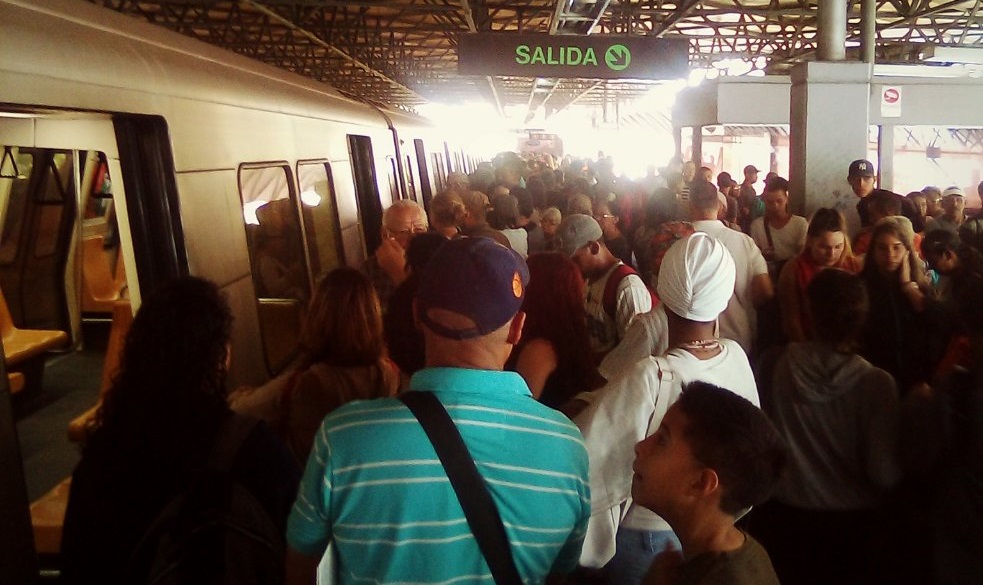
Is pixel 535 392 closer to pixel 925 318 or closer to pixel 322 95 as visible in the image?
pixel 925 318

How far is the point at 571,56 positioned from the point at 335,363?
281 inches

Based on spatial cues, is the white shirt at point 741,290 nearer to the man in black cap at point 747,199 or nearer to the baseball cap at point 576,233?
the baseball cap at point 576,233

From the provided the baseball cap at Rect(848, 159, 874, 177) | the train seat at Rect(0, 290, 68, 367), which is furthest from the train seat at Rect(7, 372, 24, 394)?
the baseball cap at Rect(848, 159, 874, 177)

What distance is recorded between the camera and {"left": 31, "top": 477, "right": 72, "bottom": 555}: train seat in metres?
Result: 2.96

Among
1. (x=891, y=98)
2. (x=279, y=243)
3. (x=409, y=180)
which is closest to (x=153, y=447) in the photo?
(x=279, y=243)

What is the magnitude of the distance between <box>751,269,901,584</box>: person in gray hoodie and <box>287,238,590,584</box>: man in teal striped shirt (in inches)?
50.0

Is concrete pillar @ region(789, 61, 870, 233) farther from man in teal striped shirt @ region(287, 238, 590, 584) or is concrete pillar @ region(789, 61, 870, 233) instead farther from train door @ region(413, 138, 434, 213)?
train door @ region(413, 138, 434, 213)

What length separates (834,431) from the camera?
2.68 m

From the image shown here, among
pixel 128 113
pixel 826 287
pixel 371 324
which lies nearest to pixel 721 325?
pixel 826 287

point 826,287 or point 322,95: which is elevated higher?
point 322,95

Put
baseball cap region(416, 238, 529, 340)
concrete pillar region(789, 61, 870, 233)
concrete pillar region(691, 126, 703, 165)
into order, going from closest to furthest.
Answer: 1. baseball cap region(416, 238, 529, 340)
2. concrete pillar region(789, 61, 870, 233)
3. concrete pillar region(691, 126, 703, 165)

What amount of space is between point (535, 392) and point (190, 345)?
1.32 meters

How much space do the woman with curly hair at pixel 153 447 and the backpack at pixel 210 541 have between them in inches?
2.0

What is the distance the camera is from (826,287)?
2.77 meters
